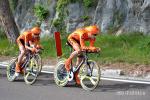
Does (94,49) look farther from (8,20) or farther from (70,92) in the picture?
(8,20)

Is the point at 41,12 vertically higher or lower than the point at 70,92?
higher

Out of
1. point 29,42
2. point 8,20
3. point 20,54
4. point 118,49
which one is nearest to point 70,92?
point 29,42

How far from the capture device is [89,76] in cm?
1181

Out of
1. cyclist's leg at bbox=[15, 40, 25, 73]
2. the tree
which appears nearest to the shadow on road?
cyclist's leg at bbox=[15, 40, 25, 73]

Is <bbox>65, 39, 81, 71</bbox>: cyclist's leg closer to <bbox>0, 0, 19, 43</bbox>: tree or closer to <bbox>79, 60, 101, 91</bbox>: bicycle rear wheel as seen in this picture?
<bbox>79, 60, 101, 91</bbox>: bicycle rear wheel

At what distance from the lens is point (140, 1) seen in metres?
19.0

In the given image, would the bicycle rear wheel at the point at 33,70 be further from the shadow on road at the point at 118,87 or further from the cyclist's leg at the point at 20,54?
the shadow on road at the point at 118,87

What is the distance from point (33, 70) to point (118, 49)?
5.04 m

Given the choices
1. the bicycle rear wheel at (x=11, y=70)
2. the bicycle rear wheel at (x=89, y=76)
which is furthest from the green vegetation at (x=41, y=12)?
the bicycle rear wheel at (x=89, y=76)

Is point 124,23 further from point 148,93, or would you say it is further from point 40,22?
point 148,93

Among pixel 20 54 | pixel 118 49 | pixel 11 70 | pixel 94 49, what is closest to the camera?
pixel 94 49

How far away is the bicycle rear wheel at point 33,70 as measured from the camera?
42.3 feet

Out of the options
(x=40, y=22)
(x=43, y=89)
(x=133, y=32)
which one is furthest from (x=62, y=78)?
(x=40, y=22)

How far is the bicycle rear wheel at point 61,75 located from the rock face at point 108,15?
22.1 feet
